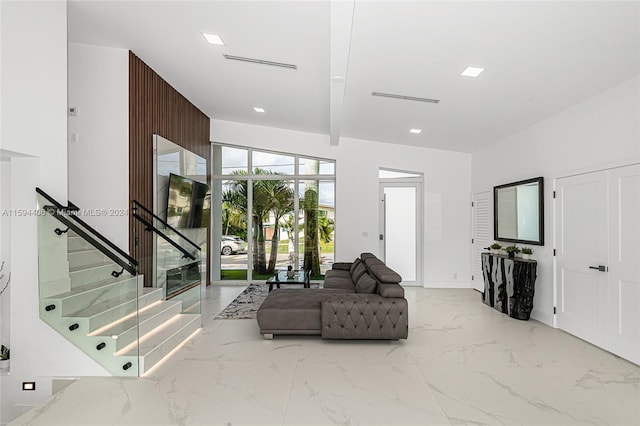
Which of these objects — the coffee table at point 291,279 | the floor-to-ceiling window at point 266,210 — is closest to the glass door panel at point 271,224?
the floor-to-ceiling window at point 266,210

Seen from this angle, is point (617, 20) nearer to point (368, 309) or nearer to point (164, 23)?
point (368, 309)

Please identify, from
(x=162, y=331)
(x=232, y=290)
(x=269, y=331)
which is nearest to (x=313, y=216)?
(x=232, y=290)

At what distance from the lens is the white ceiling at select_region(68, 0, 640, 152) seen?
9.70ft

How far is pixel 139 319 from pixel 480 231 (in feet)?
21.0

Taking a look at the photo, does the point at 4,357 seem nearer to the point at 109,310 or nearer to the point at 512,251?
the point at 109,310

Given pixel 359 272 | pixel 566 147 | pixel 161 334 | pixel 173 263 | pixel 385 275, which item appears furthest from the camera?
pixel 359 272

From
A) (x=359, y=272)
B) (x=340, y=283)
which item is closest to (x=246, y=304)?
(x=340, y=283)

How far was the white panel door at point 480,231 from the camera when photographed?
704cm

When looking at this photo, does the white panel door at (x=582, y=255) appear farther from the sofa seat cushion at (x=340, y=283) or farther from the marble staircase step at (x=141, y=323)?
the marble staircase step at (x=141, y=323)

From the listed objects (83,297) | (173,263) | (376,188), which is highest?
(376,188)

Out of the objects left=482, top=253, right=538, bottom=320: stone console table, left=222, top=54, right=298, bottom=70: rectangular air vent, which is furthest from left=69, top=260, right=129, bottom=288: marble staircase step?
left=482, top=253, right=538, bottom=320: stone console table

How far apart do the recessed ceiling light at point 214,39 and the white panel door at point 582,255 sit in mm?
4802

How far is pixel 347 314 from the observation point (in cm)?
422

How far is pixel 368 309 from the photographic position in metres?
4.21
